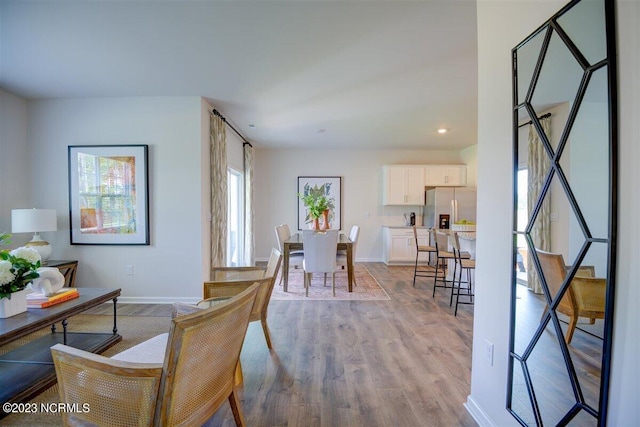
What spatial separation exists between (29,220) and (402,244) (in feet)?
19.4

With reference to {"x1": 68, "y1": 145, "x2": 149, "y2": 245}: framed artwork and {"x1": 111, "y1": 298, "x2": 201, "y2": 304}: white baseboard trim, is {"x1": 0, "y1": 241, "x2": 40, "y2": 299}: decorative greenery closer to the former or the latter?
{"x1": 68, "y1": 145, "x2": 149, "y2": 245}: framed artwork

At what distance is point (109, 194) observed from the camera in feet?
11.4

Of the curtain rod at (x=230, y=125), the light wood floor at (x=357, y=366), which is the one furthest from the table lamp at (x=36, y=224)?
the curtain rod at (x=230, y=125)

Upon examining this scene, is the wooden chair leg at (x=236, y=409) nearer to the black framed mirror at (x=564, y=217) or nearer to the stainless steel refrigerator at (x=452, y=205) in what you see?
the black framed mirror at (x=564, y=217)

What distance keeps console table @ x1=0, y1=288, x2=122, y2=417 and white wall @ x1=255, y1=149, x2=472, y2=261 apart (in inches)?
155

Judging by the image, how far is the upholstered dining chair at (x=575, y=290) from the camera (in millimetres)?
924

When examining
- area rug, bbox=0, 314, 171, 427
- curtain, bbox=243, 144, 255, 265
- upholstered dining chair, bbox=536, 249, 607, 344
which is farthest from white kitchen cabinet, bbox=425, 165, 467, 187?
area rug, bbox=0, 314, 171, 427

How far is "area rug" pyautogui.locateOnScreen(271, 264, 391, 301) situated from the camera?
12.3ft

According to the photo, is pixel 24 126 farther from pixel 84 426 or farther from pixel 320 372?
pixel 320 372

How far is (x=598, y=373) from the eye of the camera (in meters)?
0.91

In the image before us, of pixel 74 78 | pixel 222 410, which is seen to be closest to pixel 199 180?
pixel 74 78

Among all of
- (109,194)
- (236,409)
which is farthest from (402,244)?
(109,194)

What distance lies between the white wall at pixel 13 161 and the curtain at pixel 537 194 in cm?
518

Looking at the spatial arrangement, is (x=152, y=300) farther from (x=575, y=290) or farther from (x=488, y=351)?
(x=575, y=290)
